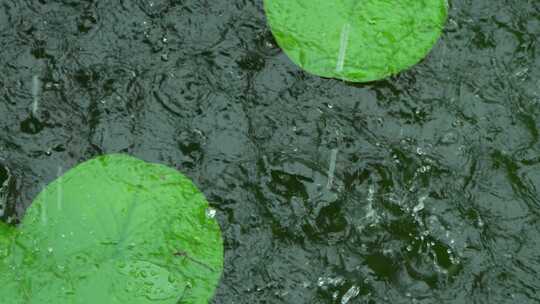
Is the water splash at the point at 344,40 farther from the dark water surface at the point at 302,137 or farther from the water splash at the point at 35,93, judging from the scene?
the water splash at the point at 35,93

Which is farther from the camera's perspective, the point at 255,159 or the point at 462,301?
the point at 255,159

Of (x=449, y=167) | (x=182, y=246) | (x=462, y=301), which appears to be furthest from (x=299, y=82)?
(x=462, y=301)

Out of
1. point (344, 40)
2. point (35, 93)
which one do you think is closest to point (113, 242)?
point (35, 93)

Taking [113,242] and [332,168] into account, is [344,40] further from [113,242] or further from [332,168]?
[113,242]

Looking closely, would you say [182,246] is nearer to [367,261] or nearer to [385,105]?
[367,261]

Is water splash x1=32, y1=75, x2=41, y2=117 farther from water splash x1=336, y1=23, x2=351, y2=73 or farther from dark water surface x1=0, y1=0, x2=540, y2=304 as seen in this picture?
water splash x1=336, y1=23, x2=351, y2=73

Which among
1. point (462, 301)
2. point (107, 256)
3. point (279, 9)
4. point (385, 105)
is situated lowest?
point (462, 301)
